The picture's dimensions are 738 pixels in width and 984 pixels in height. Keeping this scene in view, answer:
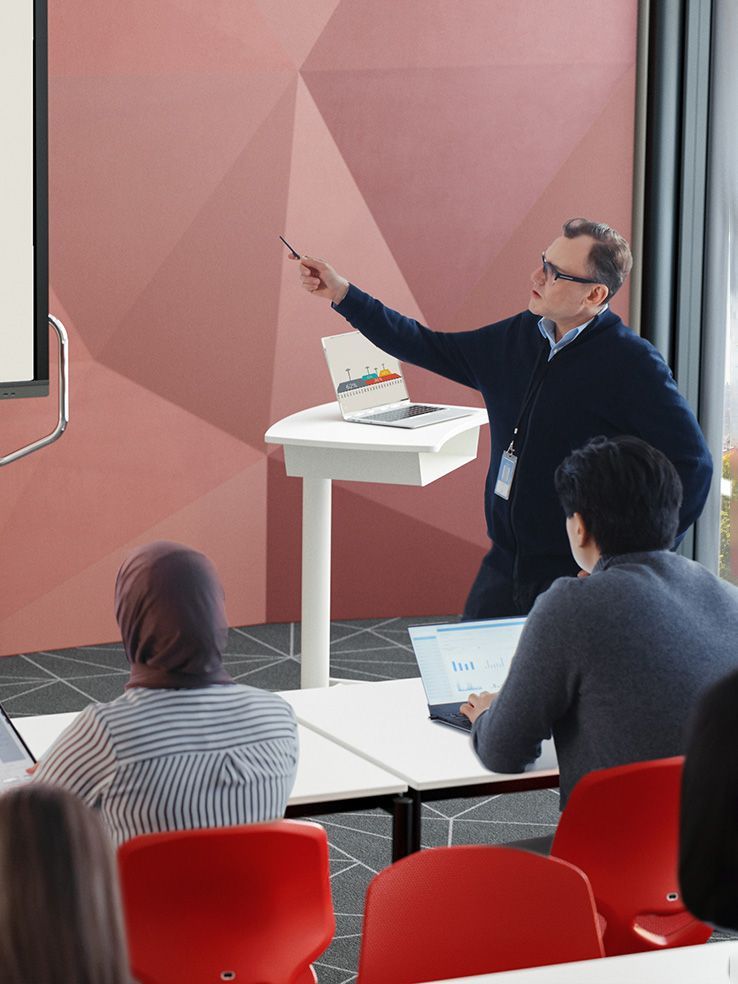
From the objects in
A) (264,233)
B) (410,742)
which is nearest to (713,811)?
(410,742)

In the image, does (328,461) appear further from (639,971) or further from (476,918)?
(639,971)

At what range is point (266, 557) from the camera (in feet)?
19.4

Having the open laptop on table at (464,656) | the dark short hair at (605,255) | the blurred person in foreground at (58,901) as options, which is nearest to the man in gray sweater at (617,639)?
the open laptop on table at (464,656)

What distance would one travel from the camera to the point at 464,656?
2.81 meters

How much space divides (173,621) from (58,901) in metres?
1.18

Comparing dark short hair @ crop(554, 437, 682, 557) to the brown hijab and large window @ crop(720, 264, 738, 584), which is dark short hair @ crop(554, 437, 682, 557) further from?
large window @ crop(720, 264, 738, 584)

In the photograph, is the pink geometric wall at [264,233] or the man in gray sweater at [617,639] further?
the pink geometric wall at [264,233]

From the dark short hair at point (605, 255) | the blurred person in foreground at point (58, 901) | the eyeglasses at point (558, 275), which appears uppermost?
the dark short hair at point (605, 255)

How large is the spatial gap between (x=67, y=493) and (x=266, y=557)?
0.91 m

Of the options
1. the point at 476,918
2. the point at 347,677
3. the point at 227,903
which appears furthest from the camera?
the point at 347,677

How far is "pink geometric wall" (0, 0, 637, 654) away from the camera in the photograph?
5.40 meters

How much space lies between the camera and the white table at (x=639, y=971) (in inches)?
69.9

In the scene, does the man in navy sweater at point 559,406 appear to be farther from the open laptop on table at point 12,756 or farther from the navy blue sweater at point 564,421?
the open laptop on table at point 12,756

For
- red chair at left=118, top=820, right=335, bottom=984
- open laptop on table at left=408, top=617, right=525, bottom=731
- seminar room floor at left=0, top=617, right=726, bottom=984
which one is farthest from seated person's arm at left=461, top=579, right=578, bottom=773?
seminar room floor at left=0, top=617, right=726, bottom=984
